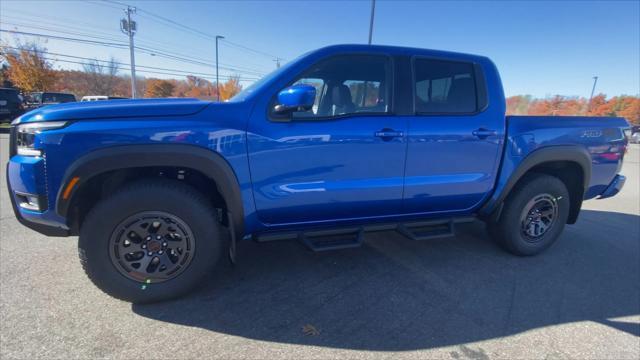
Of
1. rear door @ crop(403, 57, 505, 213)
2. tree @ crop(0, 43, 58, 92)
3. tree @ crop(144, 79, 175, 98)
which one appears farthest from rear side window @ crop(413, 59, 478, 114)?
tree @ crop(144, 79, 175, 98)

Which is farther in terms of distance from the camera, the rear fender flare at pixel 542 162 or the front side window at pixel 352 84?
the rear fender flare at pixel 542 162

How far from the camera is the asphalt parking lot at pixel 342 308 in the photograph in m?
1.98

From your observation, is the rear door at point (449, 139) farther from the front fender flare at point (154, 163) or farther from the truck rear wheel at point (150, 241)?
the truck rear wheel at point (150, 241)

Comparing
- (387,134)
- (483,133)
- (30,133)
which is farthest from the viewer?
(483,133)

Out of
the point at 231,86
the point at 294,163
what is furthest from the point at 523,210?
the point at 231,86

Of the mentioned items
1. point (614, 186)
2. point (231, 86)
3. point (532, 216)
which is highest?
point (231, 86)

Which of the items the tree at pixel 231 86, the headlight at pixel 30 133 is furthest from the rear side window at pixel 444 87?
the tree at pixel 231 86

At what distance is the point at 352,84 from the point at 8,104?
19.3 meters

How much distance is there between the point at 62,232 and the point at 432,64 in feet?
10.8

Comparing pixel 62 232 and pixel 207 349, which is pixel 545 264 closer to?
pixel 207 349

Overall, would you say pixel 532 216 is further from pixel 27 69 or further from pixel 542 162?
pixel 27 69

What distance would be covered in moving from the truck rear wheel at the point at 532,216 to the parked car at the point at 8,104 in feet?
66.5

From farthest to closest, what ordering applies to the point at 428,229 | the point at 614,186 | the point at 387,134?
the point at 614,186 → the point at 428,229 → the point at 387,134

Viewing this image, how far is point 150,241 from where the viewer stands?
7.54 ft
